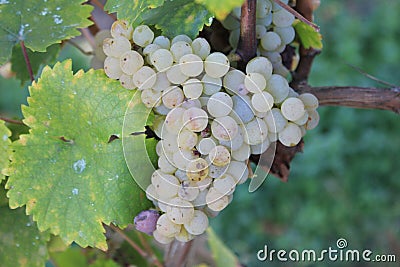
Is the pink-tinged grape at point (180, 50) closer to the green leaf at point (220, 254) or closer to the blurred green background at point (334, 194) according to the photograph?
the green leaf at point (220, 254)

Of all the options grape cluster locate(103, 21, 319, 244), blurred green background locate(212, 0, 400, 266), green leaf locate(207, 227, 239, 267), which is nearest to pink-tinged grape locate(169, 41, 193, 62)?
grape cluster locate(103, 21, 319, 244)

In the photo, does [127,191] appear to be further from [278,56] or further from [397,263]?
[397,263]

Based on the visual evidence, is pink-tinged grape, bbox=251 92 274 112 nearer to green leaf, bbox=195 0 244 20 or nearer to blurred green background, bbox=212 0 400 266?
green leaf, bbox=195 0 244 20

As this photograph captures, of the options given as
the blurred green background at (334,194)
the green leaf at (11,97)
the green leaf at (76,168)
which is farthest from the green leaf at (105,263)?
the green leaf at (11,97)

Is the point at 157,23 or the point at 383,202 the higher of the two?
the point at 157,23

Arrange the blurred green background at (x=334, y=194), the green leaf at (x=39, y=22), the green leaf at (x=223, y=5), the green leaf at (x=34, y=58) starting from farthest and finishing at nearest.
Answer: the blurred green background at (x=334, y=194) → the green leaf at (x=34, y=58) → the green leaf at (x=39, y=22) → the green leaf at (x=223, y=5)

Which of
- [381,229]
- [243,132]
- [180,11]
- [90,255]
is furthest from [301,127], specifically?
[381,229]
